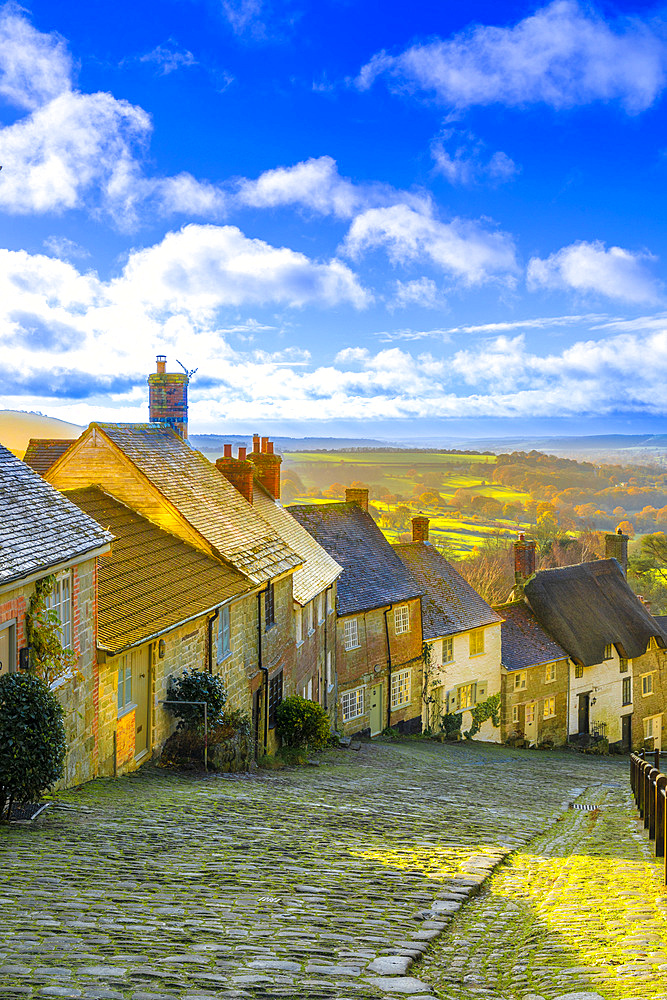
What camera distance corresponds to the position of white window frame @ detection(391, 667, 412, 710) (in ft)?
111

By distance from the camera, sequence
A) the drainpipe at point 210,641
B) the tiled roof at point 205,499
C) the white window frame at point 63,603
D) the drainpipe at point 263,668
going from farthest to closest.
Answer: the drainpipe at point 263,668, the tiled roof at point 205,499, the drainpipe at point 210,641, the white window frame at point 63,603

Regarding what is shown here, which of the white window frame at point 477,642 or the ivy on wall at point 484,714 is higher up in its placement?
the white window frame at point 477,642

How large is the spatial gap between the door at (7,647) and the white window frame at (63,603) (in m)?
0.98

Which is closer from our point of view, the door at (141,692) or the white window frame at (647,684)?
the door at (141,692)

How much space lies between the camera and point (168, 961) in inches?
248

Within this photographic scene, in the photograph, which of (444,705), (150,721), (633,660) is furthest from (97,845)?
(633,660)

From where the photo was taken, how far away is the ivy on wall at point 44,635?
464 inches

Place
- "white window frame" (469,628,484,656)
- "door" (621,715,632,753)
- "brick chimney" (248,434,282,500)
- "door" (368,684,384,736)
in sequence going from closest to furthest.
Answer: "brick chimney" (248,434,282,500), "door" (368,684,384,736), "white window frame" (469,628,484,656), "door" (621,715,632,753)

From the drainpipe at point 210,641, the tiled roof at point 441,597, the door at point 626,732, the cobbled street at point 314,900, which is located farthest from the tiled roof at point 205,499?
the door at point 626,732

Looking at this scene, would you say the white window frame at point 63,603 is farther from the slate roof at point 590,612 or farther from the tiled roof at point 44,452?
the slate roof at point 590,612

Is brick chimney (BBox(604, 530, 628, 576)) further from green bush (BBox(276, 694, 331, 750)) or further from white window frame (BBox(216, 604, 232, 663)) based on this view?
white window frame (BBox(216, 604, 232, 663))

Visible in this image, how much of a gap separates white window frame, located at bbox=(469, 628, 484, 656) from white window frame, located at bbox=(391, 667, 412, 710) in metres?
4.44

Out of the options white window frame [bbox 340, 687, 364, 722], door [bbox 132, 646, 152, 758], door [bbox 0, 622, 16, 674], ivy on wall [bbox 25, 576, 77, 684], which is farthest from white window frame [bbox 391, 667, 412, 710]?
door [bbox 0, 622, 16, 674]

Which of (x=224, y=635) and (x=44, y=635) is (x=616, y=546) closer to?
(x=224, y=635)
